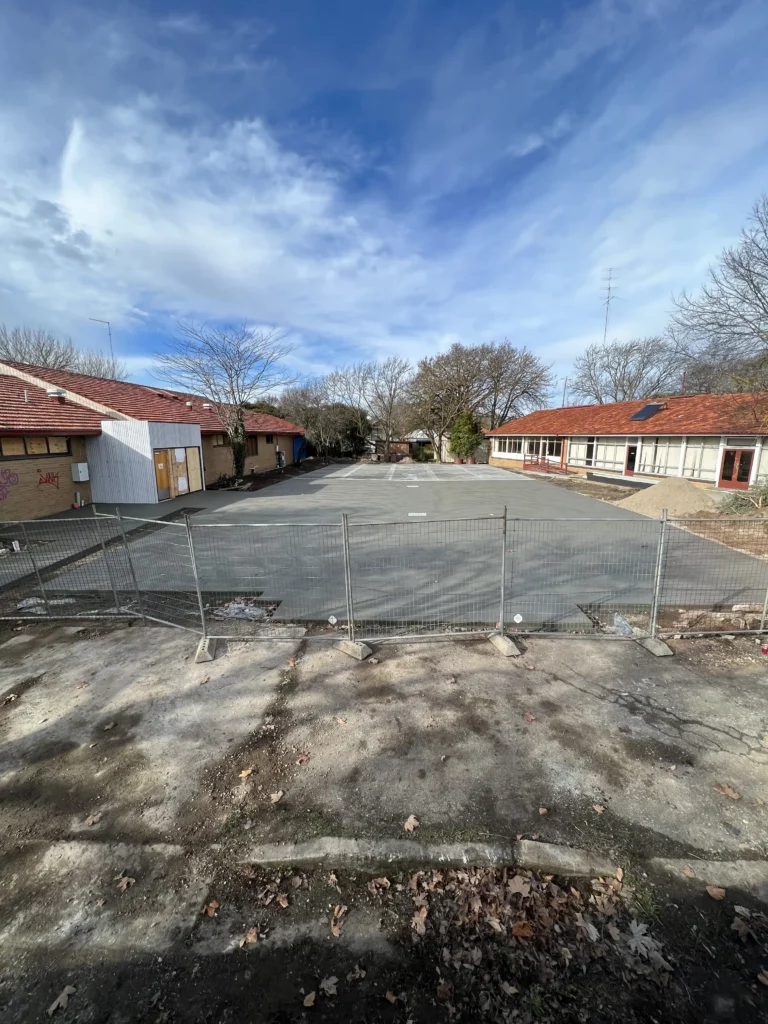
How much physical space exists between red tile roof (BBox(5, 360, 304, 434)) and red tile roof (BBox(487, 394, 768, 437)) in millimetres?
22457

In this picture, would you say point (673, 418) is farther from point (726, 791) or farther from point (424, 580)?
point (726, 791)

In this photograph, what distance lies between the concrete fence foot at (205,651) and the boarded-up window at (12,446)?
12031mm

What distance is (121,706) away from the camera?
13.9 ft

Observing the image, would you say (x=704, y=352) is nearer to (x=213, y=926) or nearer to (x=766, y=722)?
(x=766, y=722)

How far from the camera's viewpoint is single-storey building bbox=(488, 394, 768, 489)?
18.5 m

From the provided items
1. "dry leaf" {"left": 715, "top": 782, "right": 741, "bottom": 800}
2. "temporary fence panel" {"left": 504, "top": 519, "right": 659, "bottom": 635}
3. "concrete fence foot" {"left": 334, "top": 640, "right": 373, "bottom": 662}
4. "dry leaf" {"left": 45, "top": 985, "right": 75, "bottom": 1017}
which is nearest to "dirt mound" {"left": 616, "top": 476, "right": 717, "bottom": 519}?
"temporary fence panel" {"left": 504, "top": 519, "right": 659, "bottom": 635}

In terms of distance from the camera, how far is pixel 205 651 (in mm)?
5105

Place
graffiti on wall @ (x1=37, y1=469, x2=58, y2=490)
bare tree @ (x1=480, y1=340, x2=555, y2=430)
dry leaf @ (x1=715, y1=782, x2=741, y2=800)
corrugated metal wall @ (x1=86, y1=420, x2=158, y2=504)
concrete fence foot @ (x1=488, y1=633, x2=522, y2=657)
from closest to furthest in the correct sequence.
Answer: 1. dry leaf @ (x1=715, y1=782, x2=741, y2=800)
2. concrete fence foot @ (x1=488, y1=633, x2=522, y2=657)
3. graffiti on wall @ (x1=37, y1=469, x2=58, y2=490)
4. corrugated metal wall @ (x1=86, y1=420, x2=158, y2=504)
5. bare tree @ (x1=480, y1=340, x2=555, y2=430)

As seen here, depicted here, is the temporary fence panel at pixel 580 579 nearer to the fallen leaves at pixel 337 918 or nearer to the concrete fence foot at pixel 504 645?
the concrete fence foot at pixel 504 645

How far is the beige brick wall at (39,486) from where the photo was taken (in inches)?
488

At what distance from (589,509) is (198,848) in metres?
16.3

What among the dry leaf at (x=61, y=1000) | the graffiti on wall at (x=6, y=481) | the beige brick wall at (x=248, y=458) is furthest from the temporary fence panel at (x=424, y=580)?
the beige brick wall at (x=248, y=458)

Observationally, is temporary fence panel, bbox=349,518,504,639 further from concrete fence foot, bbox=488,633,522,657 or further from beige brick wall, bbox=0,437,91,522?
beige brick wall, bbox=0,437,91,522

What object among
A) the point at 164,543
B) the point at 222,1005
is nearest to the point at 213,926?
the point at 222,1005
